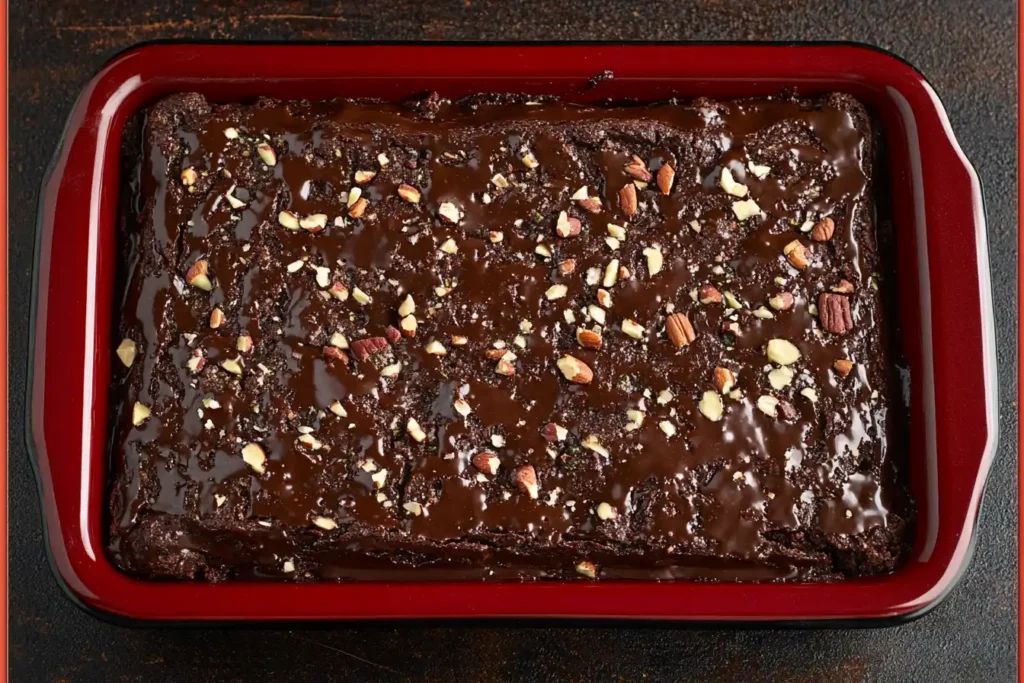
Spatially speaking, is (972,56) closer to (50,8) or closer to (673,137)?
(673,137)

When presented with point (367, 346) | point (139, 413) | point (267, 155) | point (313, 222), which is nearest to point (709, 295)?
point (367, 346)

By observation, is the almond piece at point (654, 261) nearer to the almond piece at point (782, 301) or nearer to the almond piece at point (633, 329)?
the almond piece at point (633, 329)

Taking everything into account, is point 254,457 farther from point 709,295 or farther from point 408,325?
point 709,295

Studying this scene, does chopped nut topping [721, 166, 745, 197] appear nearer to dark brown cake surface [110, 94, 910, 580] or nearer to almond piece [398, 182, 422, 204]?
dark brown cake surface [110, 94, 910, 580]

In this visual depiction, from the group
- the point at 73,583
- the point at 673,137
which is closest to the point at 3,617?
the point at 73,583

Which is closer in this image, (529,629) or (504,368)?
(504,368)

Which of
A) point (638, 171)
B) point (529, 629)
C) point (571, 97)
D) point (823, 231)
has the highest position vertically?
point (571, 97)

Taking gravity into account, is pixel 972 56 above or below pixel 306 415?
above

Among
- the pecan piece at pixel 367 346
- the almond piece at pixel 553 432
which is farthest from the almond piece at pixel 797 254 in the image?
the pecan piece at pixel 367 346
